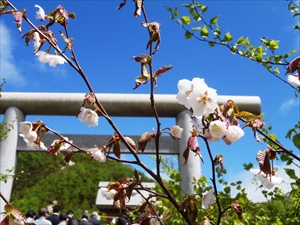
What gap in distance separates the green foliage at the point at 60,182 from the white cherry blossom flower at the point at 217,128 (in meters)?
20.7

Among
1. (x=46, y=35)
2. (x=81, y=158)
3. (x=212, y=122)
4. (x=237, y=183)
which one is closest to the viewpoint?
(x=212, y=122)

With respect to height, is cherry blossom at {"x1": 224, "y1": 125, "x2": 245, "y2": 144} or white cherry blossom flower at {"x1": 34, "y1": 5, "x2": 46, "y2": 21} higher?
white cherry blossom flower at {"x1": 34, "y1": 5, "x2": 46, "y2": 21}

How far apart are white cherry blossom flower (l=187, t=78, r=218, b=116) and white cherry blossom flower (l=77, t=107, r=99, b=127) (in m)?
0.43

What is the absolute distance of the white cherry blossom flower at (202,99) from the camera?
77 cm

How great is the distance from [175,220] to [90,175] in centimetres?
2526

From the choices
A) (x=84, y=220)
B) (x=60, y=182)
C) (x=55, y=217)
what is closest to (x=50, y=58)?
(x=55, y=217)

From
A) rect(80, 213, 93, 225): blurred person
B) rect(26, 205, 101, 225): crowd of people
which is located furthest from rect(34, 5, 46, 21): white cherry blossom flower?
rect(80, 213, 93, 225): blurred person

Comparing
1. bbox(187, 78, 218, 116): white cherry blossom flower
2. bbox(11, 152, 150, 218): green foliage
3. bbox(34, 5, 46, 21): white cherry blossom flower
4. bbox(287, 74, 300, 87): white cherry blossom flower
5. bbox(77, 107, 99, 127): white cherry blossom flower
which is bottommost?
bbox(187, 78, 218, 116): white cherry blossom flower

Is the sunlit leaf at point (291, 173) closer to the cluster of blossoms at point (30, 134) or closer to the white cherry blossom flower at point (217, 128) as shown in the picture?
the white cherry blossom flower at point (217, 128)

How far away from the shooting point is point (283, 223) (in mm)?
1577

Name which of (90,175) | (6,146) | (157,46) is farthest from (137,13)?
(90,175)

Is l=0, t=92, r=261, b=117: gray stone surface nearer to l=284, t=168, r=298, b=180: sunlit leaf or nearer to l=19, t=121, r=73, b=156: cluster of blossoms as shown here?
l=284, t=168, r=298, b=180: sunlit leaf

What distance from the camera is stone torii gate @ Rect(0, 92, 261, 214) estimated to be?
16.0 ft

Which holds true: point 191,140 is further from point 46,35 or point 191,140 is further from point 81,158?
point 81,158
